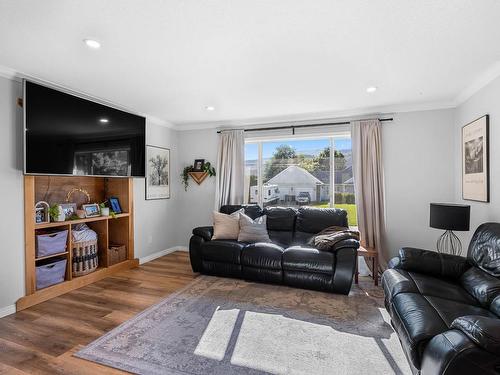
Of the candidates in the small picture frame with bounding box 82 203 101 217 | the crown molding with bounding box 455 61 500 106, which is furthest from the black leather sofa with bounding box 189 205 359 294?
the crown molding with bounding box 455 61 500 106

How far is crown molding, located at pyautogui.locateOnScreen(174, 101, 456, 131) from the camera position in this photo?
3.70m

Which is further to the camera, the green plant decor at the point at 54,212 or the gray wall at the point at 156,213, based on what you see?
the gray wall at the point at 156,213

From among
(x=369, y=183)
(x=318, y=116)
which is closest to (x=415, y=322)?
(x=369, y=183)

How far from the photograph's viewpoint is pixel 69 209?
133 inches

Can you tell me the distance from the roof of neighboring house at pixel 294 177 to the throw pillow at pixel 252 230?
1.05m

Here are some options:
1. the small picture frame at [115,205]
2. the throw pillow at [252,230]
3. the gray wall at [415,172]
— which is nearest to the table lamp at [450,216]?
the gray wall at [415,172]

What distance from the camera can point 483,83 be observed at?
2807 mm

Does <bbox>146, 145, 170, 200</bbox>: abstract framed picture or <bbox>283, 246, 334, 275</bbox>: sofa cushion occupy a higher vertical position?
<bbox>146, 145, 170, 200</bbox>: abstract framed picture

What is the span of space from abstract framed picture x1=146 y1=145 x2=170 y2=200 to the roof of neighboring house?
6.29 ft

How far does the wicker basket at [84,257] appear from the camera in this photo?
3.38 m

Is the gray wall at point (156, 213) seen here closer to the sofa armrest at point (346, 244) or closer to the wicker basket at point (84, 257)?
the wicker basket at point (84, 257)

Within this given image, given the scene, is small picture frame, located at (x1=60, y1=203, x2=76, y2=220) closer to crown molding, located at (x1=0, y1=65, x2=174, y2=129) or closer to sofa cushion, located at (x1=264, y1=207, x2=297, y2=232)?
crown molding, located at (x1=0, y1=65, x2=174, y2=129)

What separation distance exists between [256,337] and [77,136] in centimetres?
299

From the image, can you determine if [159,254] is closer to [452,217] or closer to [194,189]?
[194,189]
